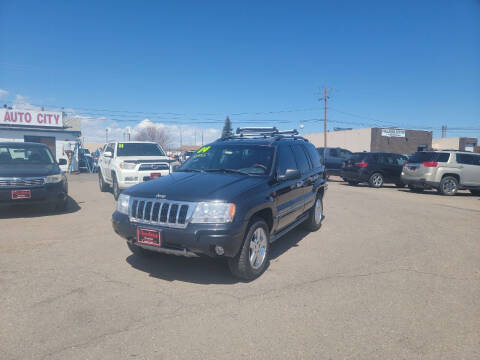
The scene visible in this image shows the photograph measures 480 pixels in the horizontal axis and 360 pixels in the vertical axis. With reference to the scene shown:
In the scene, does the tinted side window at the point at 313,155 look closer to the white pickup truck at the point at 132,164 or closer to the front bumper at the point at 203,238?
the front bumper at the point at 203,238

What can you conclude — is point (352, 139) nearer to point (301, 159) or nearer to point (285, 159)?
point (301, 159)

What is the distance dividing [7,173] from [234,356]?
6.68m

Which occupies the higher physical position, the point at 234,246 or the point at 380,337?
the point at 234,246

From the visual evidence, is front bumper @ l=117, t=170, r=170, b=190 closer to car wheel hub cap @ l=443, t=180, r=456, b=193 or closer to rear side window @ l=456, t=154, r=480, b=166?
car wheel hub cap @ l=443, t=180, r=456, b=193

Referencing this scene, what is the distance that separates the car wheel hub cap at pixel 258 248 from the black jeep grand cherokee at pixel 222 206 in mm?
12

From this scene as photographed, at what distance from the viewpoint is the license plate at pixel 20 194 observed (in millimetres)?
6840

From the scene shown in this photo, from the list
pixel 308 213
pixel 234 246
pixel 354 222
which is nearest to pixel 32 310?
pixel 234 246

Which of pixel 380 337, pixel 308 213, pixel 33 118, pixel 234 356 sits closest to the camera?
pixel 234 356

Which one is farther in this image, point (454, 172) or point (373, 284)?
point (454, 172)

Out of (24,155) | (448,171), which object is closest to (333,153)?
(448,171)

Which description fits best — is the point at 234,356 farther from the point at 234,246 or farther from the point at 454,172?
the point at 454,172

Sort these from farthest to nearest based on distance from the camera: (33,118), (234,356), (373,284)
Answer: (33,118) < (373,284) < (234,356)

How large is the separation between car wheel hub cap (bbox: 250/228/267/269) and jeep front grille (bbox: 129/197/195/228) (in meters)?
0.88

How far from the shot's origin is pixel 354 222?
7410 millimetres
